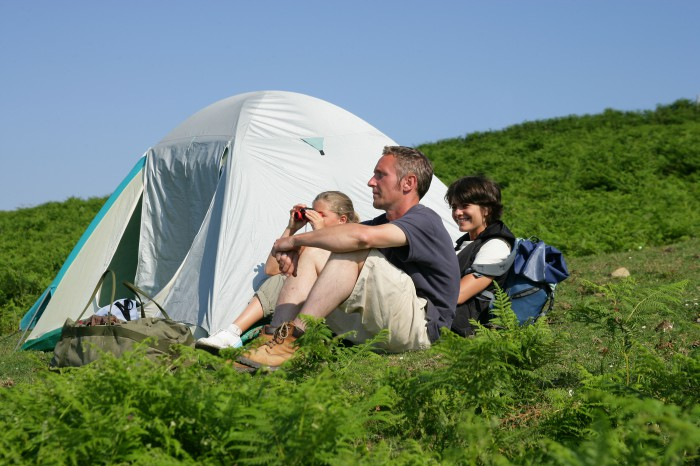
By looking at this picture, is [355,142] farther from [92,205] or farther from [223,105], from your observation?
[92,205]

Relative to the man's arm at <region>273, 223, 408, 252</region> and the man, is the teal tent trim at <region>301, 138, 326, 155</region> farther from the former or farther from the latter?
the man's arm at <region>273, 223, 408, 252</region>

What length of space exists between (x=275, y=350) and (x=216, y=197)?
2700mm

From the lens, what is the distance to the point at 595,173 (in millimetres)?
18359

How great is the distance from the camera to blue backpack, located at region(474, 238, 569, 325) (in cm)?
576

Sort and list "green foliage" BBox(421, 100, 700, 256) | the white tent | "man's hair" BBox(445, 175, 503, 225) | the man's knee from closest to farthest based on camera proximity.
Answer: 1. the man's knee
2. "man's hair" BBox(445, 175, 503, 225)
3. the white tent
4. "green foliage" BBox(421, 100, 700, 256)

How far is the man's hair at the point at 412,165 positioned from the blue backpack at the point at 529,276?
30.9 inches

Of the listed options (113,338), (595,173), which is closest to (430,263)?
(113,338)

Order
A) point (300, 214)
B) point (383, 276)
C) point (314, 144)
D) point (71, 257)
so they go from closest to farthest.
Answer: point (383, 276), point (300, 214), point (314, 144), point (71, 257)

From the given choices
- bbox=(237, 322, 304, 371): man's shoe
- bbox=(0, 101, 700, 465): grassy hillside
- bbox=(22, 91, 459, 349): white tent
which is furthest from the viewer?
bbox=(22, 91, 459, 349): white tent

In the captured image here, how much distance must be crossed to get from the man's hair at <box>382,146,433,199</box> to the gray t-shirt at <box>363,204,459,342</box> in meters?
0.29

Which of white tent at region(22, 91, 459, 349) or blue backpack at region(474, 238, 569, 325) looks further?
white tent at region(22, 91, 459, 349)

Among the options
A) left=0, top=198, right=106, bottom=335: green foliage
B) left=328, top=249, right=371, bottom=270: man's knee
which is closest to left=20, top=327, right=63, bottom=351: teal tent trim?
left=0, top=198, right=106, bottom=335: green foliage

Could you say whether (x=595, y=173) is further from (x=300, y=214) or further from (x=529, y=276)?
(x=300, y=214)

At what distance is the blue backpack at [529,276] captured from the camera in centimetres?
576
